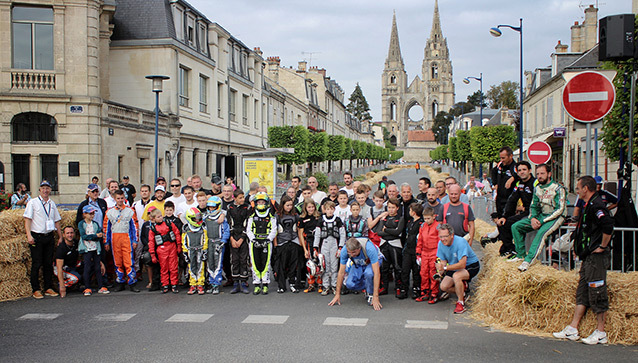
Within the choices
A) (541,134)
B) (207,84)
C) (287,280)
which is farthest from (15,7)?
(541,134)

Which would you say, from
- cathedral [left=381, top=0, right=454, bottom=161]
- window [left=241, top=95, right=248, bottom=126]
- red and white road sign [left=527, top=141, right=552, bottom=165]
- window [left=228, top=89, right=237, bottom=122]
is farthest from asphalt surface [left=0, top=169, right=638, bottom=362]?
cathedral [left=381, top=0, right=454, bottom=161]

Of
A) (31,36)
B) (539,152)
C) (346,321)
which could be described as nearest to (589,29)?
(539,152)

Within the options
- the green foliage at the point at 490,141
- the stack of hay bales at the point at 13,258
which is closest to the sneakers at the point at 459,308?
the stack of hay bales at the point at 13,258

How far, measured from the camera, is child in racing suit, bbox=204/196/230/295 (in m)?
10.1

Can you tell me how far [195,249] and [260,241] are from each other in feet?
4.06

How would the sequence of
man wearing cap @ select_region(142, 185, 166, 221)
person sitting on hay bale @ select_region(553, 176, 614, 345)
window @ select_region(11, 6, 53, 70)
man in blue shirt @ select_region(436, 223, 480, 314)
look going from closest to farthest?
person sitting on hay bale @ select_region(553, 176, 614, 345), man in blue shirt @ select_region(436, 223, 480, 314), man wearing cap @ select_region(142, 185, 166, 221), window @ select_region(11, 6, 53, 70)

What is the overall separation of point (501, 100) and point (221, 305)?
3456 inches

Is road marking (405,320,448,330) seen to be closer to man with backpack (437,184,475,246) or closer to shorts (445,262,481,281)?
shorts (445,262,481,281)

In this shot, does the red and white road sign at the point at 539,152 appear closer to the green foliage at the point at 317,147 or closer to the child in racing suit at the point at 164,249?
the child in racing suit at the point at 164,249

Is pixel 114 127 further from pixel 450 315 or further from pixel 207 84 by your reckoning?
pixel 450 315

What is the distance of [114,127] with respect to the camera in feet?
65.9

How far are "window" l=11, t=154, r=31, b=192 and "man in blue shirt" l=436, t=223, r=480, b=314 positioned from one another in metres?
15.4

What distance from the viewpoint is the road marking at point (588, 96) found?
23.5 feet

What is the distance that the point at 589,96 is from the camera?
7.25 m
